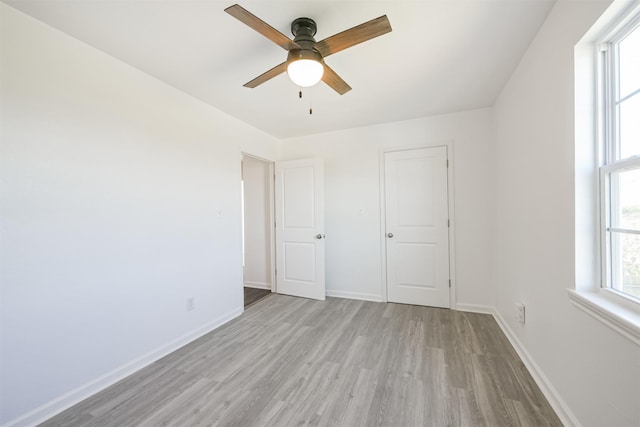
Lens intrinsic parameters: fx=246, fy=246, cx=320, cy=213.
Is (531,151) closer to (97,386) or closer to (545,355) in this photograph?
(545,355)

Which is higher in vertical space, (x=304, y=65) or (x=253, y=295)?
(x=304, y=65)

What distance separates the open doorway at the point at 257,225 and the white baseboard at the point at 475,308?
2682 mm

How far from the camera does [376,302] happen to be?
336 cm

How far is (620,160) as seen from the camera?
1130mm

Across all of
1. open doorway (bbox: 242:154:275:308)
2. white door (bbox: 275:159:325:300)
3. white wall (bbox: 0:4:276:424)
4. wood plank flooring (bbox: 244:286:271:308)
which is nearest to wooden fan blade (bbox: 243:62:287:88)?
white wall (bbox: 0:4:276:424)

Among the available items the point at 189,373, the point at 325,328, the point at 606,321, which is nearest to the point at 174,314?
the point at 189,373

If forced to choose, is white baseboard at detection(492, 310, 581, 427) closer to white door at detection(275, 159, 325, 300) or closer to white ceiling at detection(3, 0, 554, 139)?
white door at detection(275, 159, 325, 300)

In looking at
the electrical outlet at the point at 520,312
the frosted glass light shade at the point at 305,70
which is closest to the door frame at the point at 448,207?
the electrical outlet at the point at 520,312

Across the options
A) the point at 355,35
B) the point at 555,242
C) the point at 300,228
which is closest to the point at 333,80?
the point at 355,35

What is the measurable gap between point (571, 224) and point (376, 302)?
242cm

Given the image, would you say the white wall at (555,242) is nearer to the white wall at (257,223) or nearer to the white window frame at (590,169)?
the white window frame at (590,169)

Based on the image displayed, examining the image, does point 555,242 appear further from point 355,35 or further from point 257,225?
point 257,225

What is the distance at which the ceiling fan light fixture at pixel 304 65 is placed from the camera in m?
1.41

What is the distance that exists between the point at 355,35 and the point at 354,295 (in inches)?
121
